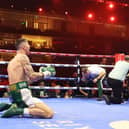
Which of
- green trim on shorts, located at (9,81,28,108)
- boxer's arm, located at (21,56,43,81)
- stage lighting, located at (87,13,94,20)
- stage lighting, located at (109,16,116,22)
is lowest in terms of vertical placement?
green trim on shorts, located at (9,81,28,108)

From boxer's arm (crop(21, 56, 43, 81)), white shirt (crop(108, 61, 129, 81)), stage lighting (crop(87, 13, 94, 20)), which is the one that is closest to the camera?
boxer's arm (crop(21, 56, 43, 81))

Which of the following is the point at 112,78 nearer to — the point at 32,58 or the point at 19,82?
the point at 19,82

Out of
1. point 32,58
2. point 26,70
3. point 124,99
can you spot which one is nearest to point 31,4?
point 32,58

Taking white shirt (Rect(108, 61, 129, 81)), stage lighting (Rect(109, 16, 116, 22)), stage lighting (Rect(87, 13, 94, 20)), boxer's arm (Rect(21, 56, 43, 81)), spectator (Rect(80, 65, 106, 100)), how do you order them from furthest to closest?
stage lighting (Rect(87, 13, 94, 20))
stage lighting (Rect(109, 16, 116, 22))
spectator (Rect(80, 65, 106, 100))
white shirt (Rect(108, 61, 129, 81))
boxer's arm (Rect(21, 56, 43, 81))

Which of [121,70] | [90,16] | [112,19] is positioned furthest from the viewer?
[90,16]

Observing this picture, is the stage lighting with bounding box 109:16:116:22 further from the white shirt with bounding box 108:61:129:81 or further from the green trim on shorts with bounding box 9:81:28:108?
the green trim on shorts with bounding box 9:81:28:108

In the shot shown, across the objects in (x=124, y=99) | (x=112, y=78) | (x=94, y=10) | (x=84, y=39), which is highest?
(x=94, y=10)

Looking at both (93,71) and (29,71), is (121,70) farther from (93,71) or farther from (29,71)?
(29,71)

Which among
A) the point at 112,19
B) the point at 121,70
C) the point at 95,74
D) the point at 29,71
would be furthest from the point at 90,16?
the point at 29,71

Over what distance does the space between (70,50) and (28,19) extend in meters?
1.88

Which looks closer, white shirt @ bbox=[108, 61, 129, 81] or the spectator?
white shirt @ bbox=[108, 61, 129, 81]

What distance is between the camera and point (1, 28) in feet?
36.9

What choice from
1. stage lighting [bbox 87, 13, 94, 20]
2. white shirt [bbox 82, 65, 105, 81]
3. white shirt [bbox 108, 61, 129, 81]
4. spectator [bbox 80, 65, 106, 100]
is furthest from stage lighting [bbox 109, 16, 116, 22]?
white shirt [bbox 108, 61, 129, 81]

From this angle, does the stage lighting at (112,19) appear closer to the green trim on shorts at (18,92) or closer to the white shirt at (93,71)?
the white shirt at (93,71)
